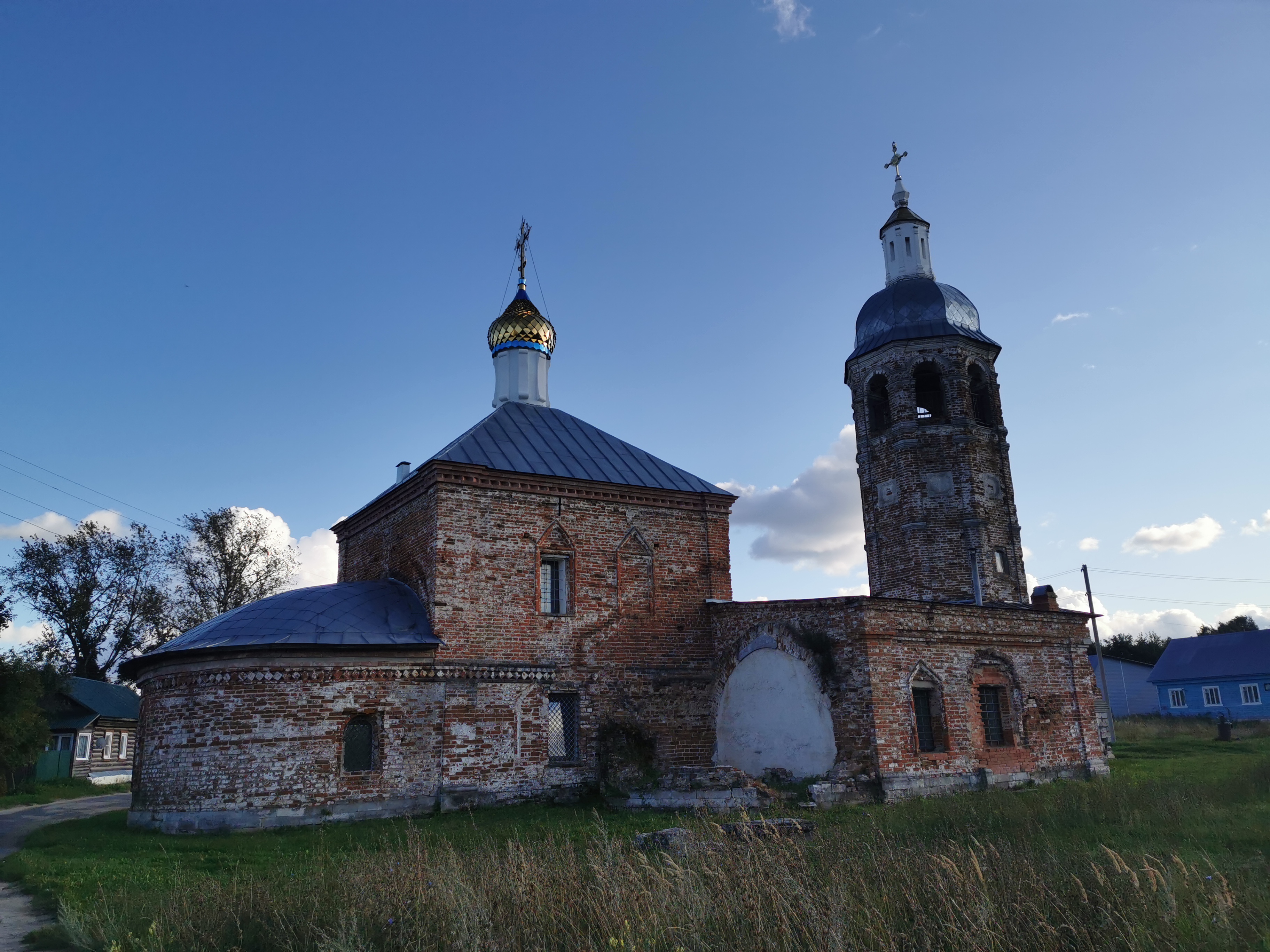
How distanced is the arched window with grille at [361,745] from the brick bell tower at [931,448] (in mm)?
11285

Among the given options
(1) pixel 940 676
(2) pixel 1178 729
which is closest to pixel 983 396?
(1) pixel 940 676

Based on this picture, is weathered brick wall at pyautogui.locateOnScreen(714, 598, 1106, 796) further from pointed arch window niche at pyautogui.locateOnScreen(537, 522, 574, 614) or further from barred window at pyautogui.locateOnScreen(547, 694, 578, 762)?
pointed arch window niche at pyautogui.locateOnScreen(537, 522, 574, 614)

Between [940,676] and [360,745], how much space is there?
29.4 feet

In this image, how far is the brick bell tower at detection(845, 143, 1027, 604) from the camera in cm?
1861

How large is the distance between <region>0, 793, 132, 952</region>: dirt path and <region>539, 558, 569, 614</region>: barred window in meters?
7.70

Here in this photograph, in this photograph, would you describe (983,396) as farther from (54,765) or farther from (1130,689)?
(54,765)

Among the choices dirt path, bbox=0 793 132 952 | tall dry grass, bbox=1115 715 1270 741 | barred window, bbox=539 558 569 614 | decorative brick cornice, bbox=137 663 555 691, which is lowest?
dirt path, bbox=0 793 132 952

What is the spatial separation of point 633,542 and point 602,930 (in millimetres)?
10911

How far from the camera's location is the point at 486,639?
1366 cm

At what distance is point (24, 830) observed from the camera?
14281 millimetres

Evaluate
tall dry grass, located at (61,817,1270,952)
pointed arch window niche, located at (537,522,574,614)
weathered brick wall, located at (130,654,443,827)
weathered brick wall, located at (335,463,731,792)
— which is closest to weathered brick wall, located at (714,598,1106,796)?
weathered brick wall, located at (335,463,731,792)

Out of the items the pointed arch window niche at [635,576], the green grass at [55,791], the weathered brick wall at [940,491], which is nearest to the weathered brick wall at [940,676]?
the pointed arch window niche at [635,576]

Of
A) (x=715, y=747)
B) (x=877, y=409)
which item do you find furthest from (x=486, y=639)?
(x=877, y=409)

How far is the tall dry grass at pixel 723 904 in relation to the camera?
165 inches
